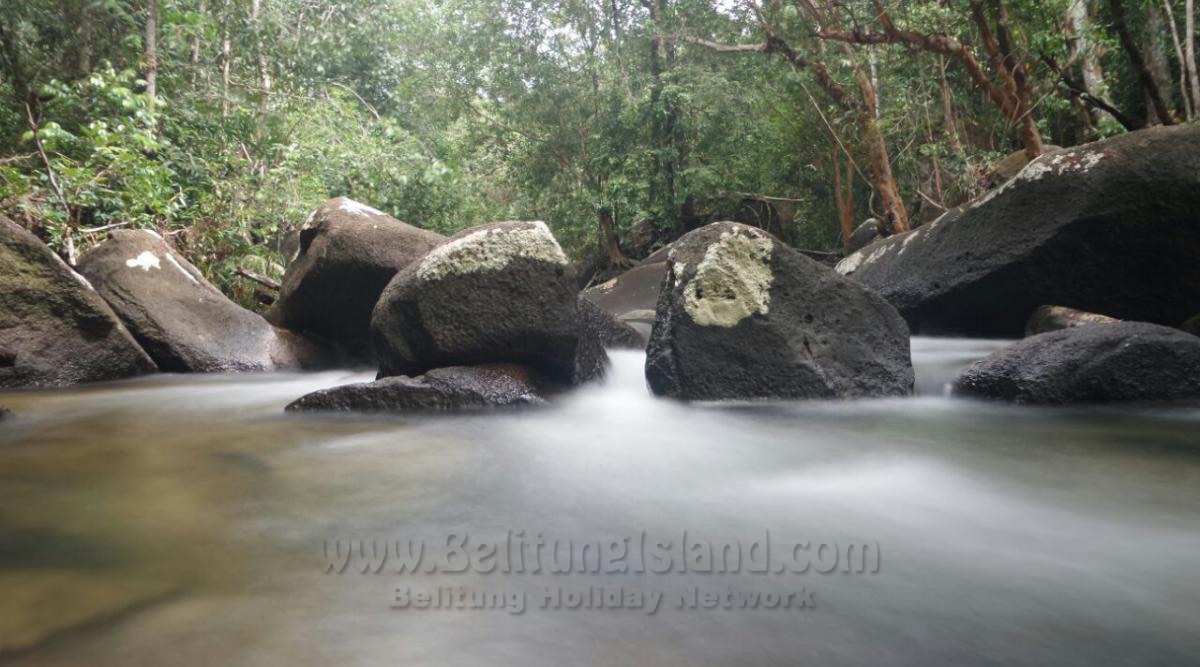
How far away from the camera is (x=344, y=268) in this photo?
7.31m

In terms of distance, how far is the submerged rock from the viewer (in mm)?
5922

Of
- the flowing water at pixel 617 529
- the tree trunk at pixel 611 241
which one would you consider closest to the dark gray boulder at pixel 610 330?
the flowing water at pixel 617 529

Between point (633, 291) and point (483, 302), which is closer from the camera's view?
point (483, 302)

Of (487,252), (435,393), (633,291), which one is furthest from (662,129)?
Result: (435,393)

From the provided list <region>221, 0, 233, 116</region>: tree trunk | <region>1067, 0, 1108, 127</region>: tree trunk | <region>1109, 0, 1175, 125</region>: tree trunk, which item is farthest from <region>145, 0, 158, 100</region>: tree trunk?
<region>1067, 0, 1108, 127</region>: tree trunk

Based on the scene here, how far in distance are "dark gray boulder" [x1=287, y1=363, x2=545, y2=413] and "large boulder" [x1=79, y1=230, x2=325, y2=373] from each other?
308 cm

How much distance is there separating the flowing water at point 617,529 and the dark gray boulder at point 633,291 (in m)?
7.34

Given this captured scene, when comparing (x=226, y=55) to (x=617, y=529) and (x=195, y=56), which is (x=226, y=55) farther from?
(x=617, y=529)

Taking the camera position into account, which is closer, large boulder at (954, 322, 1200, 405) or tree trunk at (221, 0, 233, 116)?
large boulder at (954, 322, 1200, 405)

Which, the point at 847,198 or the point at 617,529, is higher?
the point at 847,198

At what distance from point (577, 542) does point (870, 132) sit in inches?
384

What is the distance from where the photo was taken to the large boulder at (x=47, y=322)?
20.2ft

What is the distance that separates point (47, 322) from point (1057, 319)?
818cm

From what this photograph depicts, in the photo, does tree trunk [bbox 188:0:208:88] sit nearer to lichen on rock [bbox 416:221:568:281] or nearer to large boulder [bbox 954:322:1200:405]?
lichen on rock [bbox 416:221:568:281]
